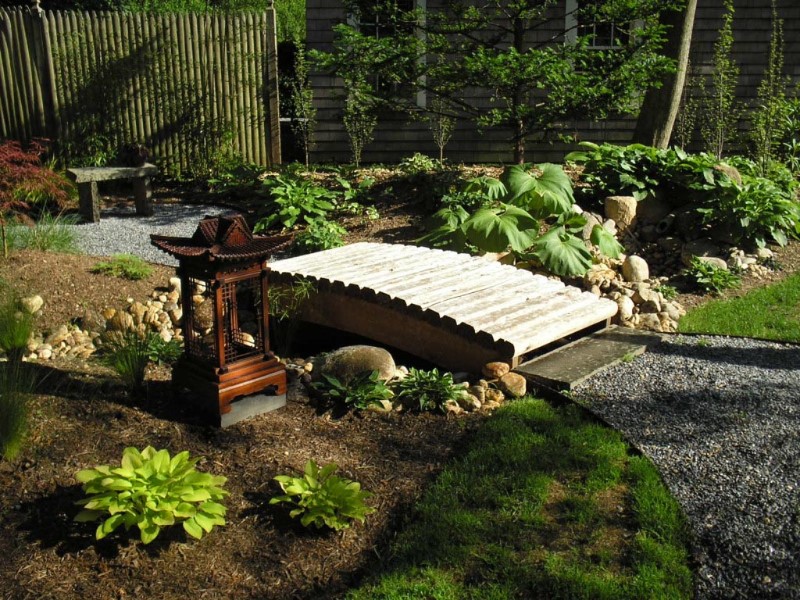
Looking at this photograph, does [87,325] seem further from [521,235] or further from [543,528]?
[543,528]

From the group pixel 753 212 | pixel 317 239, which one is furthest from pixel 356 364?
pixel 753 212

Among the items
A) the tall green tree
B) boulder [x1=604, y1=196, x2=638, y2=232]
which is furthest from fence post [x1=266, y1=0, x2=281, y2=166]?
boulder [x1=604, y1=196, x2=638, y2=232]

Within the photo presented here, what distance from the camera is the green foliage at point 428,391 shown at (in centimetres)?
509

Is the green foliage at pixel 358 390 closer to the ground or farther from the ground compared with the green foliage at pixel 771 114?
closer to the ground

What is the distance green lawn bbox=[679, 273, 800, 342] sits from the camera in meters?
6.58

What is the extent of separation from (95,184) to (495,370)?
584cm

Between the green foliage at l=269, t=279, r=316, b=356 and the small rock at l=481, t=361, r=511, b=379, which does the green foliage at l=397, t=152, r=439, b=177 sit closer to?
the green foliage at l=269, t=279, r=316, b=356

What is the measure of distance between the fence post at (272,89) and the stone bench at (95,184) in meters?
2.33

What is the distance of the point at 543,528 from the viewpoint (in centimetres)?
385

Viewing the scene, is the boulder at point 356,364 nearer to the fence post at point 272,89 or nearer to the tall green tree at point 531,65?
the tall green tree at point 531,65

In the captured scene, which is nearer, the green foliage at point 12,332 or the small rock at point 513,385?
the small rock at point 513,385

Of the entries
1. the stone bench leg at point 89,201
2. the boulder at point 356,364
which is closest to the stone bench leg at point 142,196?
the stone bench leg at point 89,201

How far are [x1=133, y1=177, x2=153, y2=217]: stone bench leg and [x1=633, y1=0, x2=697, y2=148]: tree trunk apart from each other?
587 centimetres

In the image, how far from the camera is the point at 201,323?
6672 millimetres
